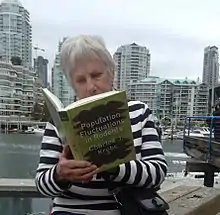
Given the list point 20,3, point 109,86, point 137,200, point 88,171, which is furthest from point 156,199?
point 20,3

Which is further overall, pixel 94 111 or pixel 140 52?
pixel 140 52

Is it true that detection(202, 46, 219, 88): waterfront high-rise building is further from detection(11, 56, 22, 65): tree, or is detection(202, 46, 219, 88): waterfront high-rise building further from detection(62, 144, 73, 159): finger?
detection(62, 144, 73, 159): finger

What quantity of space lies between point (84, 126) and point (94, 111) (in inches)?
1.7

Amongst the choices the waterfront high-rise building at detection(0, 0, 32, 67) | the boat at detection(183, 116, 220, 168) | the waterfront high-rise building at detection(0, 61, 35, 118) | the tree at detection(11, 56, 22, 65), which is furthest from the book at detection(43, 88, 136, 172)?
the waterfront high-rise building at detection(0, 0, 32, 67)

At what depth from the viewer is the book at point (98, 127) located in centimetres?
94

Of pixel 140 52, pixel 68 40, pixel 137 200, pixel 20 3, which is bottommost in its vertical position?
pixel 137 200

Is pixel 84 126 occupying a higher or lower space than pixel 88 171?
higher

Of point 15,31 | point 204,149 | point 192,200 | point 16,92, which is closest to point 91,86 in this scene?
point 192,200

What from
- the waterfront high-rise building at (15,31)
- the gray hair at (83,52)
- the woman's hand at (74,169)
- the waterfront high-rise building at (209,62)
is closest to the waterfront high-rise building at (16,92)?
the waterfront high-rise building at (15,31)

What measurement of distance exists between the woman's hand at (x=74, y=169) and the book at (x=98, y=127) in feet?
0.05

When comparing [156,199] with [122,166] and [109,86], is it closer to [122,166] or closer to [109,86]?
[122,166]

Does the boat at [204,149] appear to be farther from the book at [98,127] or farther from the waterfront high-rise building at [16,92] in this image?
the waterfront high-rise building at [16,92]

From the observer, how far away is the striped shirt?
1.10 meters

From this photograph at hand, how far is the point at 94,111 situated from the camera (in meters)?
0.96
